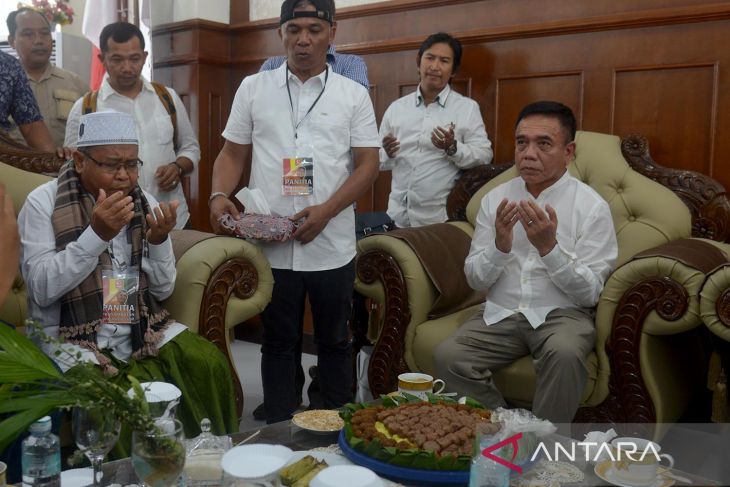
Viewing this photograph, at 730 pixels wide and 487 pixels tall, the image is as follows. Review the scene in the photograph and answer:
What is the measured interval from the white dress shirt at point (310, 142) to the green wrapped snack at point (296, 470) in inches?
44.4

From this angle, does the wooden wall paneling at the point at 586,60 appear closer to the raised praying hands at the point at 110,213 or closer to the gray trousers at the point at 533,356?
the gray trousers at the point at 533,356

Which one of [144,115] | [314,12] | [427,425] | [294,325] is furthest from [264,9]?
[427,425]

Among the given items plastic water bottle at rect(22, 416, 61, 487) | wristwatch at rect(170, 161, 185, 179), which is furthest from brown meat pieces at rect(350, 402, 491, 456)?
wristwatch at rect(170, 161, 185, 179)

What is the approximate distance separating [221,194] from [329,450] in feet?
4.03

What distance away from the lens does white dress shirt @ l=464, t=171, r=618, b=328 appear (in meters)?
2.38

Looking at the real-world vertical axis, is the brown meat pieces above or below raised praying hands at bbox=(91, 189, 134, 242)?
below

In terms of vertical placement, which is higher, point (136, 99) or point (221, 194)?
point (136, 99)

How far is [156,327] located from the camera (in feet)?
7.22

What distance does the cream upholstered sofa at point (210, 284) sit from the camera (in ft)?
7.63

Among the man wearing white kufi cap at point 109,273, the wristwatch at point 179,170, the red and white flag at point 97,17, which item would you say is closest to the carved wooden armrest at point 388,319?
the man wearing white kufi cap at point 109,273

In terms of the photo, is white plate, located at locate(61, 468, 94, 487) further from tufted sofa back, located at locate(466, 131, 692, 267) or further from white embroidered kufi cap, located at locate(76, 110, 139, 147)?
tufted sofa back, located at locate(466, 131, 692, 267)

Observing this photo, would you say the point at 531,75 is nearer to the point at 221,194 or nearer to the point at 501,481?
the point at 221,194

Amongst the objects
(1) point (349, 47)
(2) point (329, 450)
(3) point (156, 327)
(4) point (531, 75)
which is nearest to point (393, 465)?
(2) point (329, 450)

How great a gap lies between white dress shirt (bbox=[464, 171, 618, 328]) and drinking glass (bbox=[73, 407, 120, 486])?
1461 mm
